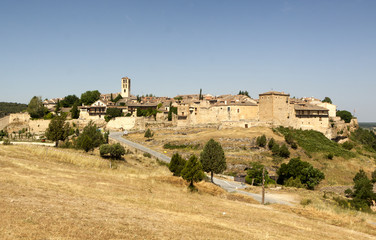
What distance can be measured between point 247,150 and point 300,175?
Answer: 13655 mm

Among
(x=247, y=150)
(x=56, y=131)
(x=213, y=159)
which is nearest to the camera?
(x=213, y=159)

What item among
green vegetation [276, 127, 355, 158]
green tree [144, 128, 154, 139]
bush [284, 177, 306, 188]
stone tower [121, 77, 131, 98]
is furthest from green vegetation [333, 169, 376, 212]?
stone tower [121, 77, 131, 98]

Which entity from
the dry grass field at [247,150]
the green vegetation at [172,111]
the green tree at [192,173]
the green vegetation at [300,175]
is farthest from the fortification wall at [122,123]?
the green tree at [192,173]

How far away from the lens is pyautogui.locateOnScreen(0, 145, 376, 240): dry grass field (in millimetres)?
10375

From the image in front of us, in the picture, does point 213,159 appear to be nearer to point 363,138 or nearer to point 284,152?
point 284,152

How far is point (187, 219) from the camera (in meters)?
14.1

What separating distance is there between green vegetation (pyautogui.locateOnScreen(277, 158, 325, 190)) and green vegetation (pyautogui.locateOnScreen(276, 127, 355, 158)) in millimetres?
14405

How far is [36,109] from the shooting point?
247 ft

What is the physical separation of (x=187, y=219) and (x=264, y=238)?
3594 millimetres

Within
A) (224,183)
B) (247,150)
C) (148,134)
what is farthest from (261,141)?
(148,134)

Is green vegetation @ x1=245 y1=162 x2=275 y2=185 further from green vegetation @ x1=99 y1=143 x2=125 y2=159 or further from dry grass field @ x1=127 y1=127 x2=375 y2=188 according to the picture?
green vegetation @ x1=99 y1=143 x2=125 y2=159

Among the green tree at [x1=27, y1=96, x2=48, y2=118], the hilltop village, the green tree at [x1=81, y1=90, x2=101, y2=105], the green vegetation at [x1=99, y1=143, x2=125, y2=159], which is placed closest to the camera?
the green vegetation at [x1=99, y1=143, x2=125, y2=159]

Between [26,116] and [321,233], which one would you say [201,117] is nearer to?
[26,116]

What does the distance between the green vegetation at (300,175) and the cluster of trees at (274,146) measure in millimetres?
9491
